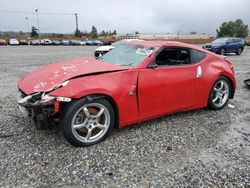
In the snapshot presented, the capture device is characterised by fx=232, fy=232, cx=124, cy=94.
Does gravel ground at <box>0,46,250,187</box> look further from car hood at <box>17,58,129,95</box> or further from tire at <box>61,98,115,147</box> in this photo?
car hood at <box>17,58,129,95</box>

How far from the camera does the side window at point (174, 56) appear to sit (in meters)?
4.04

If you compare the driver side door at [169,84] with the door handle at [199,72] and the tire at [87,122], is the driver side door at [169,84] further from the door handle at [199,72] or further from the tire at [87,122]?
the tire at [87,122]

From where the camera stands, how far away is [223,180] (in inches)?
101

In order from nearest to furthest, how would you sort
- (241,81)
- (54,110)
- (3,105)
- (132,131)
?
(54,110) < (132,131) < (3,105) < (241,81)

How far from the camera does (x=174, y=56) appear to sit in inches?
168

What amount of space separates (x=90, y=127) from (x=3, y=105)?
8.54 feet

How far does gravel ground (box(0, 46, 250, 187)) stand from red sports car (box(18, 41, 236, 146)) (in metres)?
0.26

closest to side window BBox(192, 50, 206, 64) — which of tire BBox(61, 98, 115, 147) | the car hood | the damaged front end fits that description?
the car hood

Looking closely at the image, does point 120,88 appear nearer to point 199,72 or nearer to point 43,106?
point 43,106

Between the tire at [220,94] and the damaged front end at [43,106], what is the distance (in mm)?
2956

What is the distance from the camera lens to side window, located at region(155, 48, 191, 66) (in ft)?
13.3

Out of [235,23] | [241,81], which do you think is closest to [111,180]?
[241,81]

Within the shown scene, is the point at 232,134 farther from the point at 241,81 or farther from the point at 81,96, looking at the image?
the point at 241,81

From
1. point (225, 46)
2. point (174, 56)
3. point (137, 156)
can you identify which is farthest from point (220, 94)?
point (225, 46)
